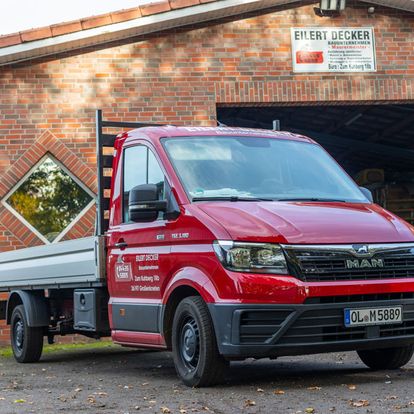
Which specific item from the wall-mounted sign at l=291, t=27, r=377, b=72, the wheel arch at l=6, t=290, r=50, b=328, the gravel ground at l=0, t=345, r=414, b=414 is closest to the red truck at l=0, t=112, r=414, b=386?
the gravel ground at l=0, t=345, r=414, b=414

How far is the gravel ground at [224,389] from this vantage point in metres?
6.69

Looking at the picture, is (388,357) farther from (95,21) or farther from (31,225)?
(95,21)

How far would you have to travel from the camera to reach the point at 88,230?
14.6 meters

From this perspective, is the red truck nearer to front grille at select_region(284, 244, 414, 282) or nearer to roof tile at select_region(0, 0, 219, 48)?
front grille at select_region(284, 244, 414, 282)

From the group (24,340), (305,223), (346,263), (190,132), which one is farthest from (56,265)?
(346,263)

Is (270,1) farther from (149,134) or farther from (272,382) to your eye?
(272,382)

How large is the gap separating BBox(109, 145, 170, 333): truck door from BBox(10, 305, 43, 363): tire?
2.52 metres

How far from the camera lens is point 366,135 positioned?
22516mm

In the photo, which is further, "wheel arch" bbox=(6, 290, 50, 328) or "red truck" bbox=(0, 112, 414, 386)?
"wheel arch" bbox=(6, 290, 50, 328)

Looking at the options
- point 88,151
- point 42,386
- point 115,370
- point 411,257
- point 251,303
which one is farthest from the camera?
point 88,151

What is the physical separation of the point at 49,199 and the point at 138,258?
6304mm

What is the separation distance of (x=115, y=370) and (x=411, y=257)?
3.81 m

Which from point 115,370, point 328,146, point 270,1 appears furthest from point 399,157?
point 115,370

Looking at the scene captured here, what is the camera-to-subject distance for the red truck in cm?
725
